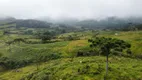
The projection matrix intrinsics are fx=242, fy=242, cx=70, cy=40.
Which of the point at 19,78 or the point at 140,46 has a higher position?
the point at 140,46

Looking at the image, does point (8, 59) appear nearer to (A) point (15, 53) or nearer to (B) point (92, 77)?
(A) point (15, 53)

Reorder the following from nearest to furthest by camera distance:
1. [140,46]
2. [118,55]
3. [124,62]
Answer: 1. [124,62]
2. [118,55]
3. [140,46]

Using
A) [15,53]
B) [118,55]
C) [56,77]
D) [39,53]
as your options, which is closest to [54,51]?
[39,53]

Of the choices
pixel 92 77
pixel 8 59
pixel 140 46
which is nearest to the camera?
pixel 92 77

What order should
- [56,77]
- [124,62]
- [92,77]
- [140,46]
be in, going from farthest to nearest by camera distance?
[140,46], [124,62], [56,77], [92,77]

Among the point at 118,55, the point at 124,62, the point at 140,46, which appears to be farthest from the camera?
the point at 140,46

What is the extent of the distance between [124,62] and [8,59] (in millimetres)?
87748

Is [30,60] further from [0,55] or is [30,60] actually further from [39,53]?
[0,55]

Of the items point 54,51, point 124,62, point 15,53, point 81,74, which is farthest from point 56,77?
point 15,53

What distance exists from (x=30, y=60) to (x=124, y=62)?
7071 centimetres

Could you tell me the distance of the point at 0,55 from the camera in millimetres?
182000

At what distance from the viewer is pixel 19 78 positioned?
12744cm

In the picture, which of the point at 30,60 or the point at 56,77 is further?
the point at 30,60

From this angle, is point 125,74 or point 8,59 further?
point 8,59
